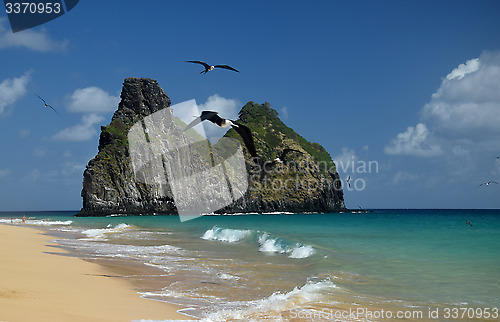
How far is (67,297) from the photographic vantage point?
A: 25.6 ft

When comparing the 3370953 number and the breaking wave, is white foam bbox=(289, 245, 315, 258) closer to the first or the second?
the breaking wave

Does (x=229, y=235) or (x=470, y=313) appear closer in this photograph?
(x=470, y=313)

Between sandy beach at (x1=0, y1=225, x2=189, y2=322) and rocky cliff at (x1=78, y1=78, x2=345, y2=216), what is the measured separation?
84905mm

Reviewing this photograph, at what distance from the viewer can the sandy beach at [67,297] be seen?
6.32 metres

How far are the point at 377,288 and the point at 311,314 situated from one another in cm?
412

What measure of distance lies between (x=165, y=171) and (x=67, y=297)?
12037 centimetres

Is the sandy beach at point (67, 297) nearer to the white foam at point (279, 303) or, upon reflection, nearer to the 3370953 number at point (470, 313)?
the white foam at point (279, 303)

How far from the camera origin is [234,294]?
979 cm

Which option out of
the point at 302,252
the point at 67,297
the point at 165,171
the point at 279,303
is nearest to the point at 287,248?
the point at 302,252

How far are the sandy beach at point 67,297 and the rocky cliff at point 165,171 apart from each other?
8491 centimetres

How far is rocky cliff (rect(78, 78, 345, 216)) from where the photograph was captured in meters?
112

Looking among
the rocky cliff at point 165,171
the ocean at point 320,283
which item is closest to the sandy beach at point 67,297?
the ocean at point 320,283

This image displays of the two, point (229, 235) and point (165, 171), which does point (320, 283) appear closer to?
point (229, 235)

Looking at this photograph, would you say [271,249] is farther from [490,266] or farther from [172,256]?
[490,266]
